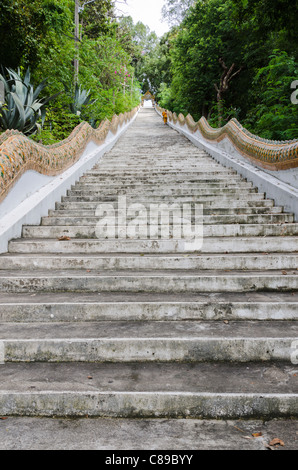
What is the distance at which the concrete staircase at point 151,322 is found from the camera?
6.97 feet

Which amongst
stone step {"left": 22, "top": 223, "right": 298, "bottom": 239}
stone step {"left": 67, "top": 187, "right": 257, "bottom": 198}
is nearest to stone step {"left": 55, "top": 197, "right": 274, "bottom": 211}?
stone step {"left": 67, "top": 187, "right": 257, "bottom": 198}

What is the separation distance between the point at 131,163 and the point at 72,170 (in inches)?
92.4

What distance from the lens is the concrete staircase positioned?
2.12 meters

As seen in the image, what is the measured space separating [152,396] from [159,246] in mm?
2166

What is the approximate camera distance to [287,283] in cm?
332

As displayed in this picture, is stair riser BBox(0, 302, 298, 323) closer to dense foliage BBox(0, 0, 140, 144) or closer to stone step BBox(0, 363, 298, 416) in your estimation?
stone step BBox(0, 363, 298, 416)

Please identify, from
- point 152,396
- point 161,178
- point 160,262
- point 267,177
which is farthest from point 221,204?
point 152,396

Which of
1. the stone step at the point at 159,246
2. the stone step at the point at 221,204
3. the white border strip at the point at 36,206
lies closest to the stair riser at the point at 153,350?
the stone step at the point at 159,246

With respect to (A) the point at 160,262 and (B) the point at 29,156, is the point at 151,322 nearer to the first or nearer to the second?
(A) the point at 160,262

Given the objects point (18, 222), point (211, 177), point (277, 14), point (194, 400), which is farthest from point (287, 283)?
point (277, 14)

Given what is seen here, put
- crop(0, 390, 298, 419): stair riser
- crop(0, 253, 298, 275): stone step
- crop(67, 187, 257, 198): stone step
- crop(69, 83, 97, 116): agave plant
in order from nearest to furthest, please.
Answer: crop(0, 390, 298, 419): stair riser
crop(0, 253, 298, 275): stone step
crop(67, 187, 257, 198): stone step
crop(69, 83, 97, 116): agave plant

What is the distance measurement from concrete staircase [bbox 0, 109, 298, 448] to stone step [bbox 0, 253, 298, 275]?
0.04 ft

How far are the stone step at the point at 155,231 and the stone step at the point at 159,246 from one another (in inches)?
11.5
